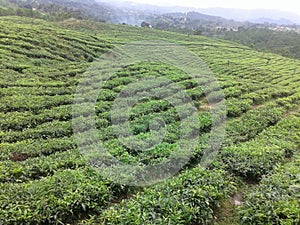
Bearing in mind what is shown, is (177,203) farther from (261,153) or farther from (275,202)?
(261,153)

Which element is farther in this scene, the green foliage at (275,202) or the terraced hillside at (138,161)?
the terraced hillside at (138,161)

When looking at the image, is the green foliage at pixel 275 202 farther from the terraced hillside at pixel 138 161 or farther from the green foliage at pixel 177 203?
the green foliage at pixel 177 203

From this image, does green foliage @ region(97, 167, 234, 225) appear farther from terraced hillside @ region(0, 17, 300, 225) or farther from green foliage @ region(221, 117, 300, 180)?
green foliage @ region(221, 117, 300, 180)

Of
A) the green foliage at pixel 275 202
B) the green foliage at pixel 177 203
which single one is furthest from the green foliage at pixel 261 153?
the green foliage at pixel 177 203

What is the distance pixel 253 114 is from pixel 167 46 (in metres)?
31.7

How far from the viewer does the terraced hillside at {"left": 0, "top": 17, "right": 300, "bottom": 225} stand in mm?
7379

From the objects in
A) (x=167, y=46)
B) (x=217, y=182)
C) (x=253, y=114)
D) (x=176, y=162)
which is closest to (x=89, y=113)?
(x=176, y=162)

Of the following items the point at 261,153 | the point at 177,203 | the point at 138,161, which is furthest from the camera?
the point at 261,153

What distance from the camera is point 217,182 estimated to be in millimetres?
9016

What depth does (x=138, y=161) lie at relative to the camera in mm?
10320

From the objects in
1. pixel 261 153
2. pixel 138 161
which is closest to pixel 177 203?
pixel 138 161

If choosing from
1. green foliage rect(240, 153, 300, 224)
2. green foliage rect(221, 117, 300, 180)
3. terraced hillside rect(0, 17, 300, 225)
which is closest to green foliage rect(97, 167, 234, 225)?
terraced hillside rect(0, 17, 300, 225)

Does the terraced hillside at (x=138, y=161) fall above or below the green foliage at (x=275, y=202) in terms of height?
below

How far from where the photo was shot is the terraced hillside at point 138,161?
7.38 meters
